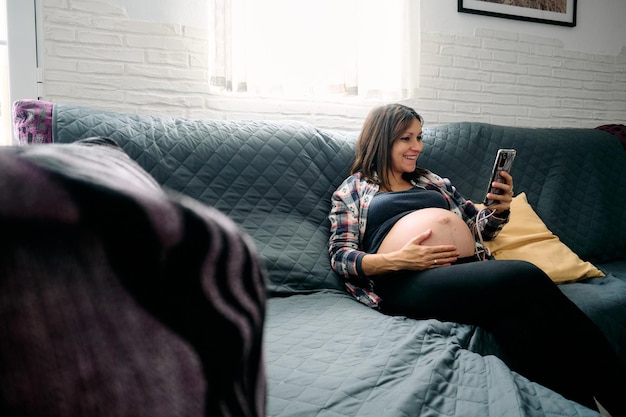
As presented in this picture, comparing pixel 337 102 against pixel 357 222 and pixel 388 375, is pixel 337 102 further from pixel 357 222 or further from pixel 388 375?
pixel 388 375

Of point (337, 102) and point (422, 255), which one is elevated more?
point (337, 102)

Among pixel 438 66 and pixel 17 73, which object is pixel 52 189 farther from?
pixel 438 66

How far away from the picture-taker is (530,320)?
1257 mm

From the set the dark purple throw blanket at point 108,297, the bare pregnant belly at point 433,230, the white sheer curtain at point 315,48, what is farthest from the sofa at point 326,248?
the white sheer curtain at point 315,48

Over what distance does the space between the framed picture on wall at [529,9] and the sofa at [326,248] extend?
88 cm

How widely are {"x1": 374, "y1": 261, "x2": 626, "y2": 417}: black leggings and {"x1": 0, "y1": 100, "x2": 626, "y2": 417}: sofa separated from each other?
6 cm

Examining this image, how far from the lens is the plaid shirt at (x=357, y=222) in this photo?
1587 millimetres

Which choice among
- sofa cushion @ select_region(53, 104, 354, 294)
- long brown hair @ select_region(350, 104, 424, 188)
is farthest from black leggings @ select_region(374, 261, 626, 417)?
long brown hair @ select_region(350, 104, 424, 188)

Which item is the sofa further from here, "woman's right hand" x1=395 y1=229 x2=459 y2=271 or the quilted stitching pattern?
"woman's right hand" x1=395 y1=229 x2=459 y2=271

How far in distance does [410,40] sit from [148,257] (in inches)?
96.6

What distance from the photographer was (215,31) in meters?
2.17

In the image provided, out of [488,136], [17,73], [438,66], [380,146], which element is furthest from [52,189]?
[438,66]

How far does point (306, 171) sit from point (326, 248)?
0.31 meters

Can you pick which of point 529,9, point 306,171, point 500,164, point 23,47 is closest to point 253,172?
point 306,171
